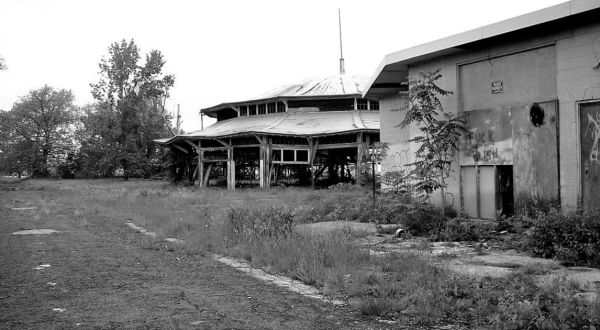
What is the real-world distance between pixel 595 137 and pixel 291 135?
2093 centimetres

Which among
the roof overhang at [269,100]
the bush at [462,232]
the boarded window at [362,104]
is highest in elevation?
the roof overhang at [269,100]

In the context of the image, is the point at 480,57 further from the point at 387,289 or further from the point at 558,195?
the point at 387,289

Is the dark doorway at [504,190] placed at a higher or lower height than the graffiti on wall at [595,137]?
lower

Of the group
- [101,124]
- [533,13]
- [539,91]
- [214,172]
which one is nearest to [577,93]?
[539,91]

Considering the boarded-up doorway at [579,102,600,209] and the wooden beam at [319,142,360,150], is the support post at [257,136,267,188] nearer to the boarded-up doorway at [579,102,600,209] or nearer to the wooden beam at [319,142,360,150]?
the wooden beam at [319,142,360,150]

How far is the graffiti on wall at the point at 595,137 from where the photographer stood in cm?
939

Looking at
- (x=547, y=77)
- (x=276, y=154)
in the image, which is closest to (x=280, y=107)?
(x=276, y=154)

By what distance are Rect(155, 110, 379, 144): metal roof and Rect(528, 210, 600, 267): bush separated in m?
20.7

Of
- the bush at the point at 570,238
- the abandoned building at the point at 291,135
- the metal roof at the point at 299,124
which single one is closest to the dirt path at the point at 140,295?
the bush at the point at 570,238

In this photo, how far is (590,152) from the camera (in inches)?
374

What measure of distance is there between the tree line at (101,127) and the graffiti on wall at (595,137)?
3916cm

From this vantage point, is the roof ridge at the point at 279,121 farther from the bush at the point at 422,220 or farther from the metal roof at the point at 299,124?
the bush at the point at 422,220

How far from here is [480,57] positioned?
38.8 ft

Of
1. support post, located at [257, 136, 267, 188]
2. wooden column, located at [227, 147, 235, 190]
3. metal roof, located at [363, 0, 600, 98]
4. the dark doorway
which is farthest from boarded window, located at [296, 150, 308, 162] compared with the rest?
the dark doorway
